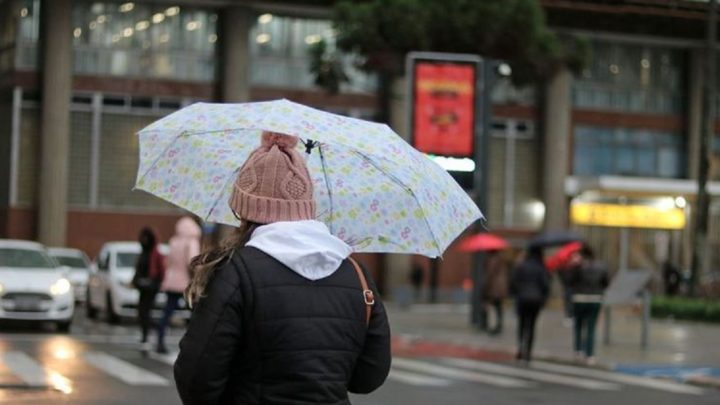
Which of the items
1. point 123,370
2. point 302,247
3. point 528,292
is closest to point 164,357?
point 123,370

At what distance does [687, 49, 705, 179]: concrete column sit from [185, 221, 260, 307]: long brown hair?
5158cm

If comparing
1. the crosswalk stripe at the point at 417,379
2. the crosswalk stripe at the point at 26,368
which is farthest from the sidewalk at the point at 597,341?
the crosswalk stripe at the point at 26,368

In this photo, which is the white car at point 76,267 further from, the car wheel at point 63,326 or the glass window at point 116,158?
the car wheel at point 63,326

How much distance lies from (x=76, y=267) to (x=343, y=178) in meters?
32.1

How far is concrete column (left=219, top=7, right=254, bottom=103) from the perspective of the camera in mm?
48719

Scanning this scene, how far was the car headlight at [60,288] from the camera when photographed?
24.5m

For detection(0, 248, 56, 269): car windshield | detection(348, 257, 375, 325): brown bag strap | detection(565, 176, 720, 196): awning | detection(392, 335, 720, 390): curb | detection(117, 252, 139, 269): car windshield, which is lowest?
detection(392, 335, 720, 390): curb

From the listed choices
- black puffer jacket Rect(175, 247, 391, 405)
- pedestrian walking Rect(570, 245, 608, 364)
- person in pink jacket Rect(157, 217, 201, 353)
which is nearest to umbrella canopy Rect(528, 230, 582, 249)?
pedestrian walking Rect(570, 245, 608, 364)

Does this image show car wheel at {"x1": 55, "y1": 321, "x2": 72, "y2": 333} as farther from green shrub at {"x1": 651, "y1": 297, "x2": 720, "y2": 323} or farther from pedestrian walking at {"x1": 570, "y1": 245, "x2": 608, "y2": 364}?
green shrub at {"x1": 651, "y1": 297, "x2": 720, "y2": 323}

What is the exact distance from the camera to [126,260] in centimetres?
2955

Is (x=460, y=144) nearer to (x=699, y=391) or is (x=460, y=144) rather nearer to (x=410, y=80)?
(x=410, y=80)

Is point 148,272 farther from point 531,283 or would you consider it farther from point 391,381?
point 531,283

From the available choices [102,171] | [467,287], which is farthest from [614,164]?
[102,171]

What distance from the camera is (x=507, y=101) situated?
171 ft
